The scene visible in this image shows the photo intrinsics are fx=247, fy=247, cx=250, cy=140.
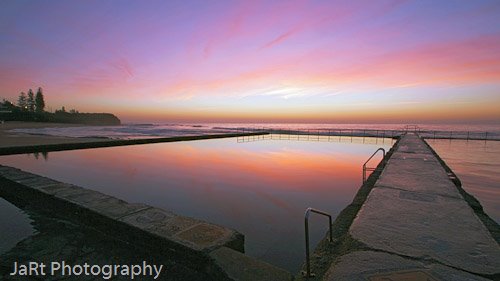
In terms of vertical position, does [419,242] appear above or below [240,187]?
above

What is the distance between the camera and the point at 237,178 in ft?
28.6

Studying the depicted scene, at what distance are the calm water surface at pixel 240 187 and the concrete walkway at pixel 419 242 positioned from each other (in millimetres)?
1164

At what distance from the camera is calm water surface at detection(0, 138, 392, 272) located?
4.52 m

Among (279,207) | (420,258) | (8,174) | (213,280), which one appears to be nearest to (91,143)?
(8,174)

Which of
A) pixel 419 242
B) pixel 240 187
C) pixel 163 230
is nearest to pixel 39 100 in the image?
pixel 240 187

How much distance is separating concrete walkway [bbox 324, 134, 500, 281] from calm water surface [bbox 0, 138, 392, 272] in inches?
45.8

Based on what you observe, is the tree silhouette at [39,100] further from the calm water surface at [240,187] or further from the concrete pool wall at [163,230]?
the concrete pool wall at [163,230]

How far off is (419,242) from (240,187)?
17.3 feet

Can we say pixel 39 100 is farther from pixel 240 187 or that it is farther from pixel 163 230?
pixel 163 230

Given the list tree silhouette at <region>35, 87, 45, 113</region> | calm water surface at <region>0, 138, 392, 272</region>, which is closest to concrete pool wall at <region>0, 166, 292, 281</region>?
calm water surface at <region>0, 138, 392, 272</region>

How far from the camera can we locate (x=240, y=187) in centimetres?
754

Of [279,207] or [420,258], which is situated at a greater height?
[420,258]

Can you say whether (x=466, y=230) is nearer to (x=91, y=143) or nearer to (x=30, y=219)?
(x=30, y=219)

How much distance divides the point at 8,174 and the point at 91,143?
10.1m
